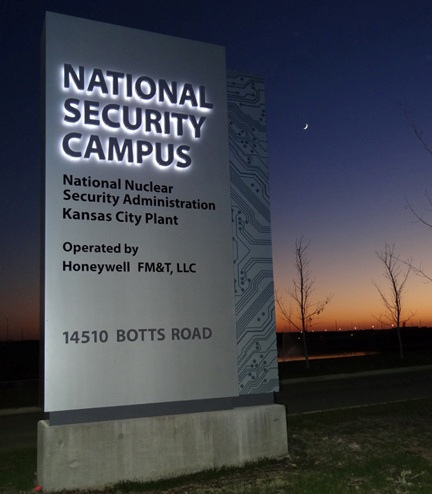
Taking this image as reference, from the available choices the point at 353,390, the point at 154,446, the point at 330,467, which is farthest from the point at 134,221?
the point at 353,390

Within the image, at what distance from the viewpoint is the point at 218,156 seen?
9367mm

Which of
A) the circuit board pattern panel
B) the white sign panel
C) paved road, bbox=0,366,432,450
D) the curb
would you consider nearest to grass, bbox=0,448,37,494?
the white sign panel

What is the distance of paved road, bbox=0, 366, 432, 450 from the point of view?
13797mm

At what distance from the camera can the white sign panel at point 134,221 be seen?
799 cm

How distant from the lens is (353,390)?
1878cm

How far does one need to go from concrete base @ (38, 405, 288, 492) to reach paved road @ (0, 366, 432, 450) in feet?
16.0

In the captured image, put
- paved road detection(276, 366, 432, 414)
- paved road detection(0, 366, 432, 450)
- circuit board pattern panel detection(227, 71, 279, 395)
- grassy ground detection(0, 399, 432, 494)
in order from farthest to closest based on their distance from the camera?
paved road detection(276, 366, 432, 414)
paved road detection(0, 366, 432, 450)
circuit board pattern panel detection(227, 71, 279, 395)
grassy ground detection(0, 399, 432, 494)

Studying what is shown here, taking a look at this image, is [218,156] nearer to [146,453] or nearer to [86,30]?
[86,30]

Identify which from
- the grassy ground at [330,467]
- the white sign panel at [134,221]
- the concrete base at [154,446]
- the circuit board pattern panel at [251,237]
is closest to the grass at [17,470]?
the grassy ground at [330,467]

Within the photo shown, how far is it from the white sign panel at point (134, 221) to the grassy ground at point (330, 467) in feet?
4.11

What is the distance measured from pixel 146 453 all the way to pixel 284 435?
2.30m

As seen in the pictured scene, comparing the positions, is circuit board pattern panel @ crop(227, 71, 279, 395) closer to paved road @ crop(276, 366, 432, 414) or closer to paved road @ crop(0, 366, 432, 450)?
paved road @ crop(0, 366, 432, 450)

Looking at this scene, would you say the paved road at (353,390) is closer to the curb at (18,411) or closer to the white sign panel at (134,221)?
the curb at (18,411)

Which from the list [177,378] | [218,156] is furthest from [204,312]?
[218,156]
